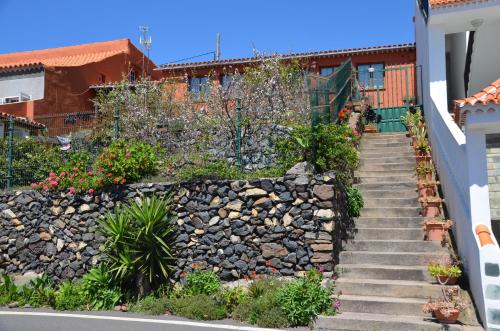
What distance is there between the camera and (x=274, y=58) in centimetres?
1708

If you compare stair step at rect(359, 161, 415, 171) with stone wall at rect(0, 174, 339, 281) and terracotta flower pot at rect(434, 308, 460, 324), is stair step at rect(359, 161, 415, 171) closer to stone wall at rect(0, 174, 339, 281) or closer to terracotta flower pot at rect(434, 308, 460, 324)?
stone wall at rect(0, 174, 339, 281)

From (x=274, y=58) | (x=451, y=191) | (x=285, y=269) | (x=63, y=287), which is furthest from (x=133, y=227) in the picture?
(x=274, y=58)

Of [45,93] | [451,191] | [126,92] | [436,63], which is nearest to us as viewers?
[451,191]

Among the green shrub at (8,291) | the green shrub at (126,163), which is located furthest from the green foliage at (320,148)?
the green shrub at (8,291)

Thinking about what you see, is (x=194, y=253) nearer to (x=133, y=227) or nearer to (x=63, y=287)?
(x=133, y=227)

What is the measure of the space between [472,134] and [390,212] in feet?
9.63

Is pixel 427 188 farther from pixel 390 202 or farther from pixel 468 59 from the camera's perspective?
pixel 468 59

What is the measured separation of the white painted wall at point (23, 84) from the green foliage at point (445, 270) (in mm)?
18943

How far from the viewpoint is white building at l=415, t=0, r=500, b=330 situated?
6375 mm

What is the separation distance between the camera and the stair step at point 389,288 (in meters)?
7.23

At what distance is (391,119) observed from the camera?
15531mm

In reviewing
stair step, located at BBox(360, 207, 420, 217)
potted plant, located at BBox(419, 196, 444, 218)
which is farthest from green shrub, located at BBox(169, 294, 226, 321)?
potted plant, located at BBox(419, 196, 444, 218)

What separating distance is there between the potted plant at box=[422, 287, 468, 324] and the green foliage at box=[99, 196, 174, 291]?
185 inches

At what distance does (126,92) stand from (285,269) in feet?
32.6
